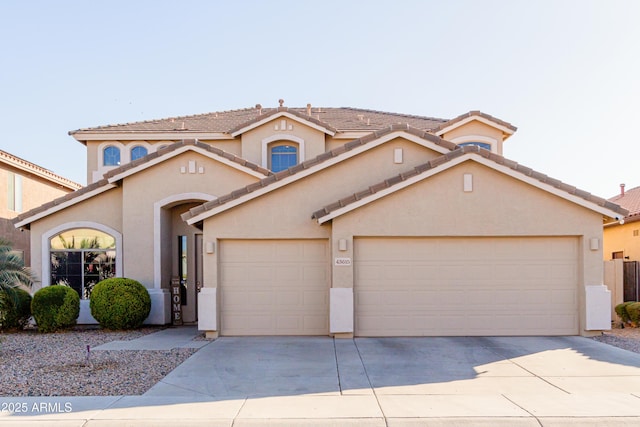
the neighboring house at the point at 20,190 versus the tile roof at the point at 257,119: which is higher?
the tile roof at the point at 257,119

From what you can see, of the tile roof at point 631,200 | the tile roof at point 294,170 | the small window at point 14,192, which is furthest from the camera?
the small window at point 14,192

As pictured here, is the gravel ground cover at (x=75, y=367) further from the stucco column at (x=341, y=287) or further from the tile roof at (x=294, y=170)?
the tile roof at (x=294, y=170)

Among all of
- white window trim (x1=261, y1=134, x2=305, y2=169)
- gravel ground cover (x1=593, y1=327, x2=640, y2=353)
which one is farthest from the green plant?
white window trim (x1=261, y1=134, x2=305, y2=169)

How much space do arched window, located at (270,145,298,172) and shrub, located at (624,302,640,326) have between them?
34.9 feet

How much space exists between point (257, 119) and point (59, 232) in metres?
6.92

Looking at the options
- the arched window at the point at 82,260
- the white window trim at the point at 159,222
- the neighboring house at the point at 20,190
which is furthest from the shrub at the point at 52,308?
the neighboring house at the point at 20,190

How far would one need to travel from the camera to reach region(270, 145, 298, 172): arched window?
17406 mm

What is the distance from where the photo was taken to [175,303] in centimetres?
1490

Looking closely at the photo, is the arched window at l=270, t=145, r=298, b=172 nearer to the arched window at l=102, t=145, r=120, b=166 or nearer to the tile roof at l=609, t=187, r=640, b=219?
the arched window at l=102, t=145, r=120, b=166

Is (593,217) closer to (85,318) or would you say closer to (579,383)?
(579,383)

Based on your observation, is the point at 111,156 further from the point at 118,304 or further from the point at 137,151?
the point at 118,304

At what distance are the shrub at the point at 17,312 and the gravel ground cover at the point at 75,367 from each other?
3.34 feet

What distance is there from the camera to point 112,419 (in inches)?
242

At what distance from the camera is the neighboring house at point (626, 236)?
17519 millimetres
